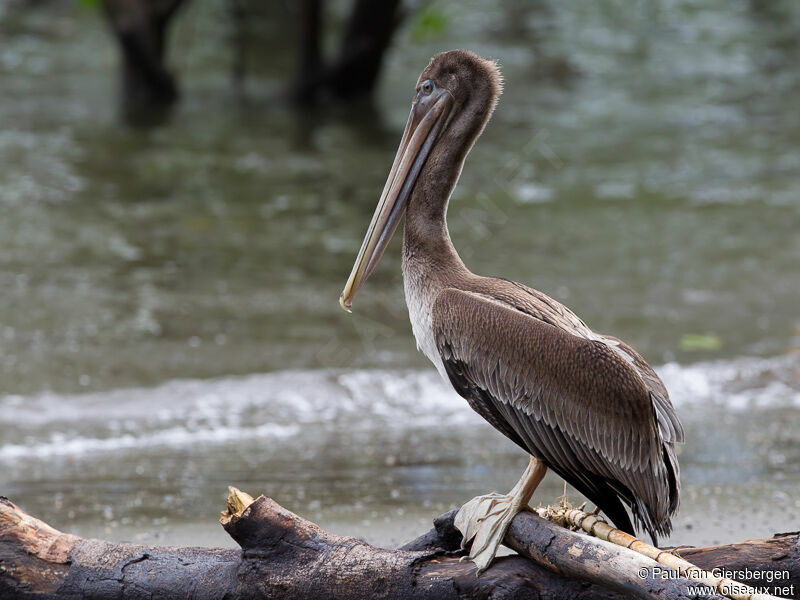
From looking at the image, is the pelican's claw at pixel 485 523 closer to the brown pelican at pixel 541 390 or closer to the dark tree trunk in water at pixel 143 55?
the brown pelican at pixel 541 390

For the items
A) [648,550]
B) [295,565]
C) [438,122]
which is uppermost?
[438,122]

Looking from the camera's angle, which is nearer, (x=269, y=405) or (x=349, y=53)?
(x=269, y=405)

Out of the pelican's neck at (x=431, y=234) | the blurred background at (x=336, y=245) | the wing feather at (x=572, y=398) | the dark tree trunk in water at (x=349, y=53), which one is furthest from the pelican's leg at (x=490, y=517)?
the dark tree trunk in water at (x=349, y=53)

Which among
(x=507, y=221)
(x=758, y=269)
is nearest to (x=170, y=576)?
(x=758, y=269)

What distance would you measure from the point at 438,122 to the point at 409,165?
0.69 feet

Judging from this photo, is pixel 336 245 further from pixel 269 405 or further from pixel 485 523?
pixel 485 523

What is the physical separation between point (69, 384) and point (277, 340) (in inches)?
68.4

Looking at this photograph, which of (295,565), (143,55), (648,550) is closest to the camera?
(648,550)

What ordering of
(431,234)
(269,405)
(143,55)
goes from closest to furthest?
(431,234)
(269,405)
(143,55)

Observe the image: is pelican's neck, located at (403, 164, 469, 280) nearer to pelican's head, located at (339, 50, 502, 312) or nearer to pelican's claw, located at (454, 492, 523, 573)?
pelican's head, located at (339, 50, 502, 312)

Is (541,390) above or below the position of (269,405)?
above

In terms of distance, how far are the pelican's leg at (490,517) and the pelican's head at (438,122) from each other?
3.60ft

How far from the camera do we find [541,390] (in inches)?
140

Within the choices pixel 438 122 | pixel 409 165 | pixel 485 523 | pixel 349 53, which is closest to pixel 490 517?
pixel 485 523
